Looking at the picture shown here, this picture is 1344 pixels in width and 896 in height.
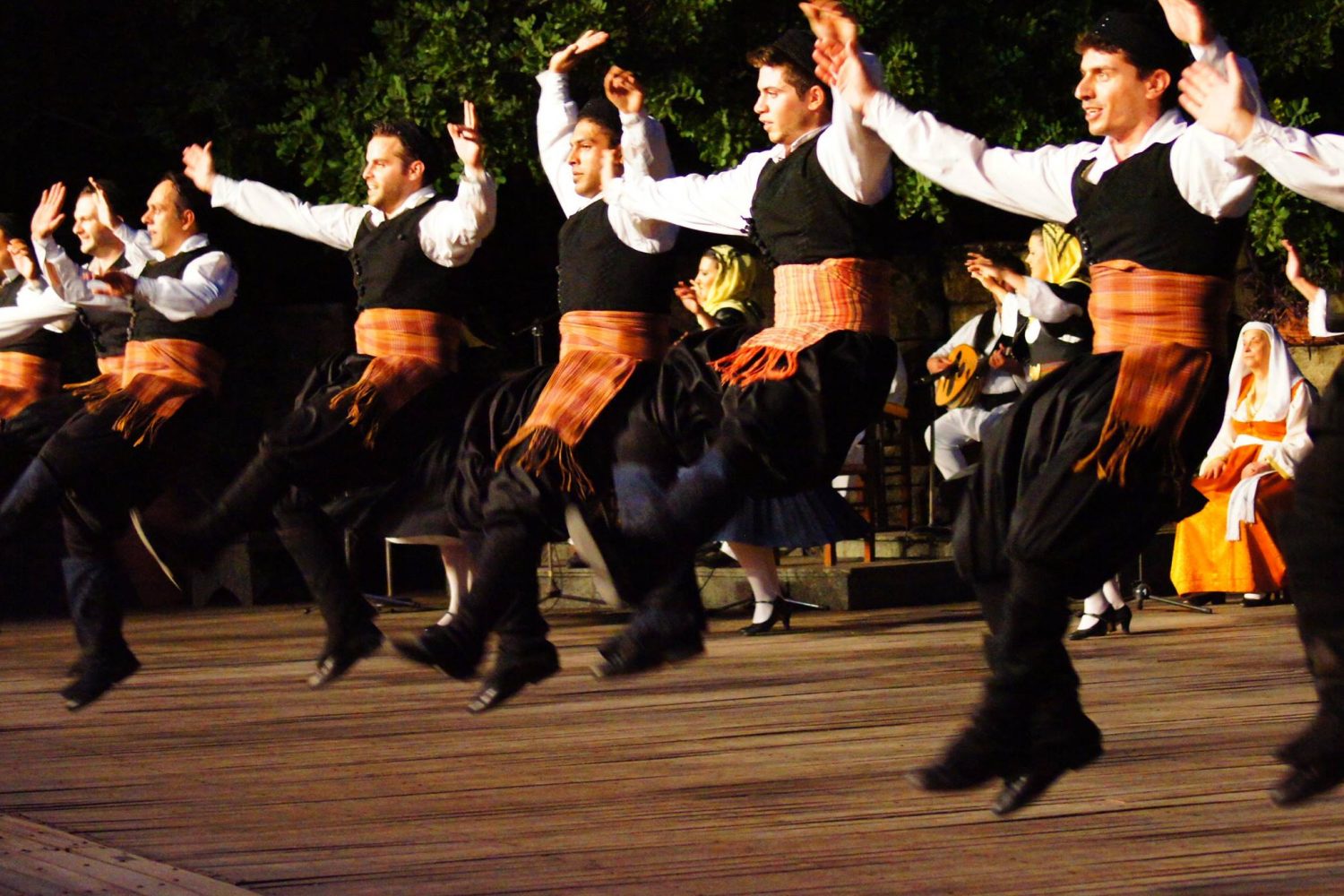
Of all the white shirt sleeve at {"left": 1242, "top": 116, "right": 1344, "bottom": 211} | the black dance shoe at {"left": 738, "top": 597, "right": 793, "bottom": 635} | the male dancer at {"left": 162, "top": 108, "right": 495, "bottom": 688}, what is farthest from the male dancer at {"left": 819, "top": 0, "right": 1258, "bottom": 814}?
the black dance shoe at {"left": 738, "top": 597, "right": 793, "bottom": 635}

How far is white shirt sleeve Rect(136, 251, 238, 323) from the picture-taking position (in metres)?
5.33

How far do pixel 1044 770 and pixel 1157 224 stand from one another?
92 cm

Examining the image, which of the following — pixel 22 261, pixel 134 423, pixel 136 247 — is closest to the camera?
pixel 134 423

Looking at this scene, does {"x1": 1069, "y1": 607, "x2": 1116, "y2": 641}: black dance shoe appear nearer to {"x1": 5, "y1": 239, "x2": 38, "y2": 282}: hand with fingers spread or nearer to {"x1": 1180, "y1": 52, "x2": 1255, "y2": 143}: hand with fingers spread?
{"x1": 5, "y1": 239, "x2": 38, "y2": 282}: hand with fingers spread

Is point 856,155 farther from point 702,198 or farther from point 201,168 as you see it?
point 201,168

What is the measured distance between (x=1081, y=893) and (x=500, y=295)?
7803 millimetres

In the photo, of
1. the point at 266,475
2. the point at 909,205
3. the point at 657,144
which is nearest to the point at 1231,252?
the point at 657,144

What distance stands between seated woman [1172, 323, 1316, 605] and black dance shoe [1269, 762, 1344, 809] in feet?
15.7

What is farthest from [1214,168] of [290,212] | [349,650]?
[290,212]

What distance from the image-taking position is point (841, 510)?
24.2ft

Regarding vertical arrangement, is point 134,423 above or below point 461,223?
below

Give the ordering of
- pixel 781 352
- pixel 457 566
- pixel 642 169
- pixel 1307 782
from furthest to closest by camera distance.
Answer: pixel 457 566, pixel 642 169, pixel 781 352, pixel 1307 782

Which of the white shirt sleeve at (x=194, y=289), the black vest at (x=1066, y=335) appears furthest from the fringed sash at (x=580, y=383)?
the black vest at (x=1066, y=335)

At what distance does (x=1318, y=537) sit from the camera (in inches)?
118
